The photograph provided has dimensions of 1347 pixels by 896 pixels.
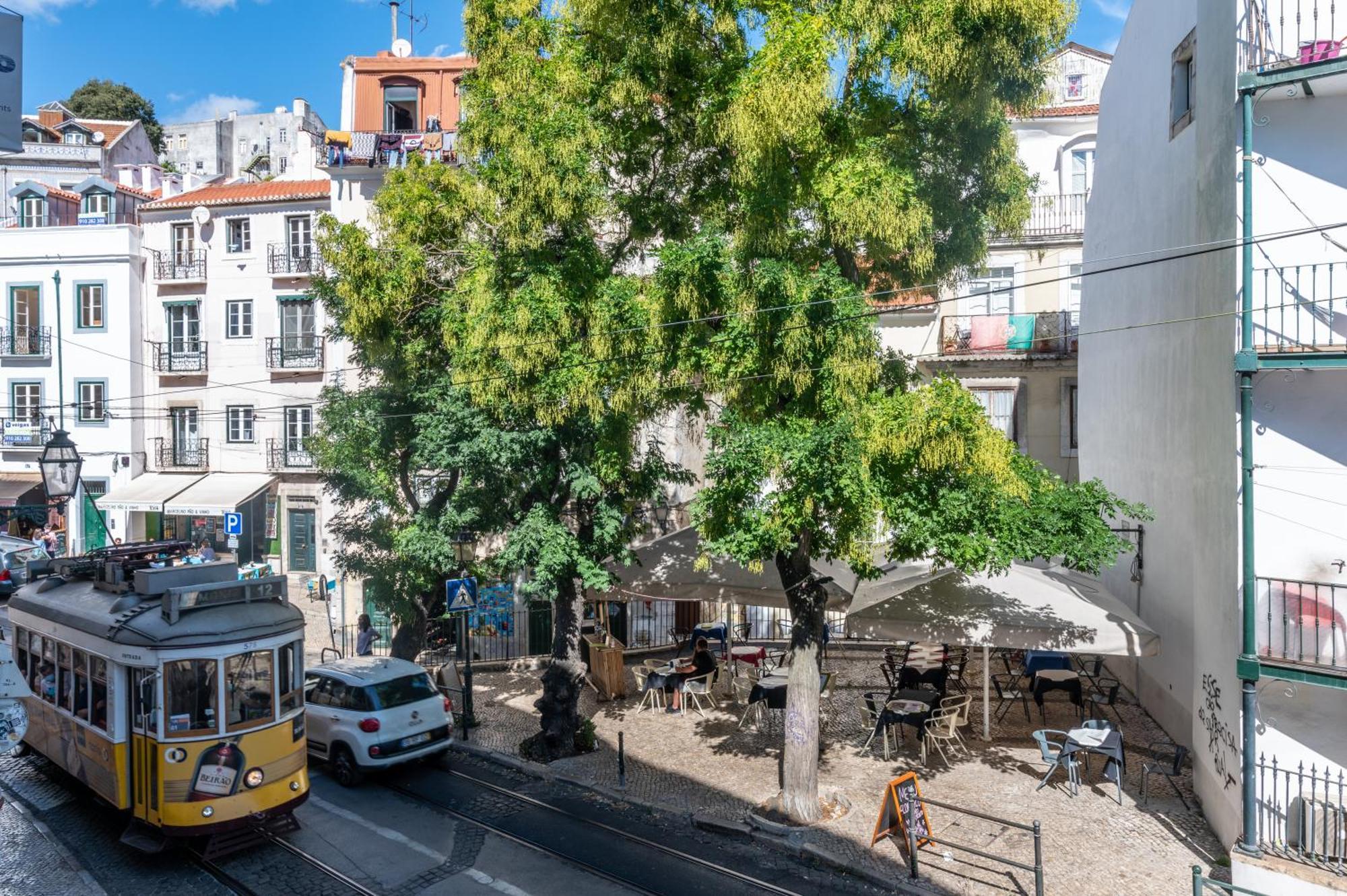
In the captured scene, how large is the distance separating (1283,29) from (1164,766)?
8751 millimetres

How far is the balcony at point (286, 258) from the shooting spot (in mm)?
30844

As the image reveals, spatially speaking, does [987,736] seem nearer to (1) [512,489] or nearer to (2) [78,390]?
(1) [512,489]

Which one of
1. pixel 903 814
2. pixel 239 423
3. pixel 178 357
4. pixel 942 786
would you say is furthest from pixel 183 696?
pixel 178 357

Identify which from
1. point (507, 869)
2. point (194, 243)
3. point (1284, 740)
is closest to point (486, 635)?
point (507, 869)

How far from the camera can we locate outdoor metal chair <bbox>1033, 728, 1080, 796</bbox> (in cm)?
1248

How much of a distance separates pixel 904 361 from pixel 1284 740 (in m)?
6.02

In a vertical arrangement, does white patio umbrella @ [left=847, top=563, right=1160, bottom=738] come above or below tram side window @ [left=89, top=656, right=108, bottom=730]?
above

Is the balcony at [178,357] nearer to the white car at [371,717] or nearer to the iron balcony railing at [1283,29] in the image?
the white car at [371,717]

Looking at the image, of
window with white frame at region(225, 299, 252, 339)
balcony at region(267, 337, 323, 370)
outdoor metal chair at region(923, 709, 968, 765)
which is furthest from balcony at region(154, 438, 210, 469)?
outdoor metal chair at region(923, 709, 968, 765)

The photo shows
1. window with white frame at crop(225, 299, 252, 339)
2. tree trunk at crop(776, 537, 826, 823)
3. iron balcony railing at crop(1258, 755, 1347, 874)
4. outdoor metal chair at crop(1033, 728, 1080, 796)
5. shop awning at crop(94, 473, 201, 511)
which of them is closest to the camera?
iron balcony railing at crop(1258, 755, 1347, 874)

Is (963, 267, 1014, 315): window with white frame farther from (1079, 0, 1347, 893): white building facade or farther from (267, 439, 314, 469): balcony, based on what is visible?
(267, 439, 314, 469): balcony

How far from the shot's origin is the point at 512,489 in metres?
15.3

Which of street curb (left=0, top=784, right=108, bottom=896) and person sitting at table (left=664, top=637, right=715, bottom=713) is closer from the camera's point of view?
street curb (left=0, top=784, right=108, bottom=896)

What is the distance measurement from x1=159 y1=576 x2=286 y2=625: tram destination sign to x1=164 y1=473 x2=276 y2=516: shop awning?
20.0 m
